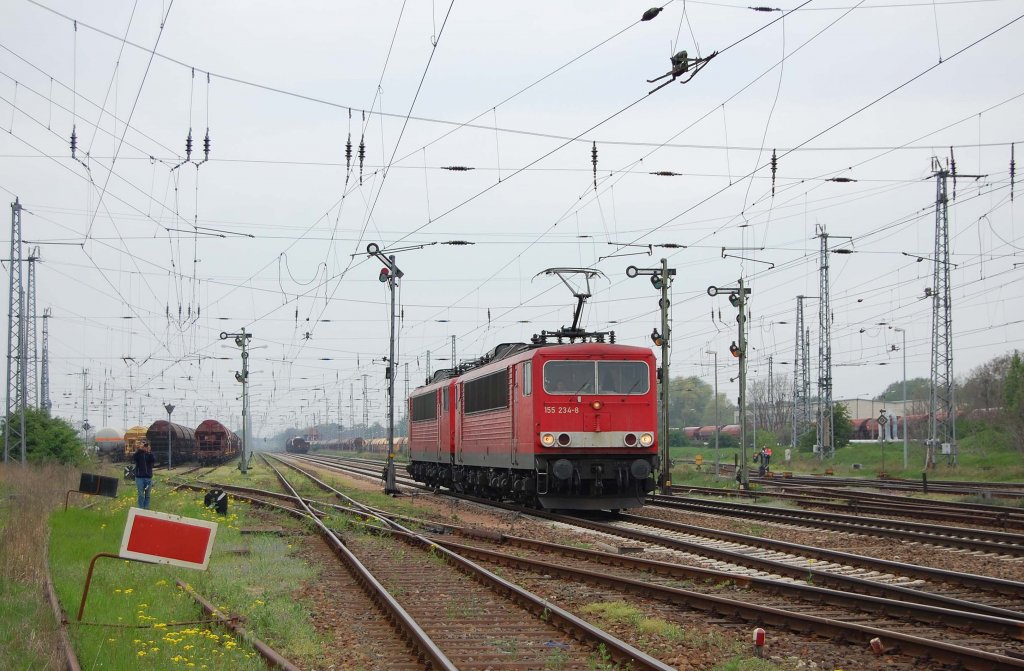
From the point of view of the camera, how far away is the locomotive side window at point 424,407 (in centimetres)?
3441

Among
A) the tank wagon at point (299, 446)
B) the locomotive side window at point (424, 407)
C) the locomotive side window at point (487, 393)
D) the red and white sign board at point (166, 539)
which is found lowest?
the tank wagon at point (299, 446)

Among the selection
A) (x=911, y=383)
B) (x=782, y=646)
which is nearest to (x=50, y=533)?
(x=782, y=646)

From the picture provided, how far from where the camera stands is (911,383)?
138 meters

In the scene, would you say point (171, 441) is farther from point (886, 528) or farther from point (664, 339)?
point (886, 528)

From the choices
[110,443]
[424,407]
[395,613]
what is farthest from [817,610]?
[110,443]

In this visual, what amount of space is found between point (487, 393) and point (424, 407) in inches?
397

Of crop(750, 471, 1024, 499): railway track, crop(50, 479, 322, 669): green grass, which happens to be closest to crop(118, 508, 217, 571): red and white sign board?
crop(50, 479, 322, 669): green grass

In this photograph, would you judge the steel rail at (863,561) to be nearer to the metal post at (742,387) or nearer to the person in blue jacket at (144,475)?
the person in blue jacket at (144,475)

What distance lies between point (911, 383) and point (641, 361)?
12616 cm

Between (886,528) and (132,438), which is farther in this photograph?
(132,438)

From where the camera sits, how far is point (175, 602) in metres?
11.4

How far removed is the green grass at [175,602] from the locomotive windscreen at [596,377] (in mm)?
6744

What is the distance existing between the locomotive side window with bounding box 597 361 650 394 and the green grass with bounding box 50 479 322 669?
775cm

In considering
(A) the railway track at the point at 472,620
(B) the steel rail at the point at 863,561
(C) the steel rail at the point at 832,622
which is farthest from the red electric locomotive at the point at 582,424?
(C) the steel rail at the point at 832,622
